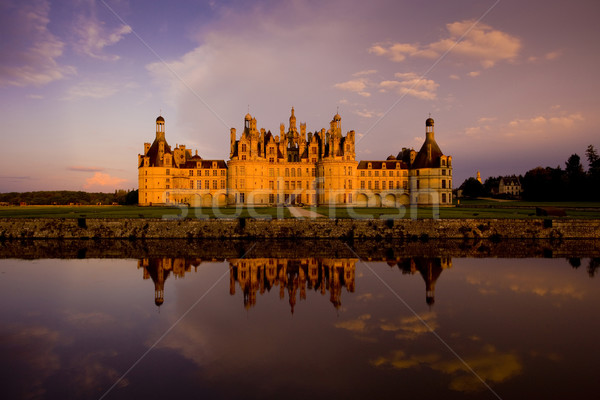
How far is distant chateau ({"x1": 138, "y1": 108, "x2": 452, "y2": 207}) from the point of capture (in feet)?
160

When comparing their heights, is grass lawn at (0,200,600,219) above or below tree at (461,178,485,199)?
below

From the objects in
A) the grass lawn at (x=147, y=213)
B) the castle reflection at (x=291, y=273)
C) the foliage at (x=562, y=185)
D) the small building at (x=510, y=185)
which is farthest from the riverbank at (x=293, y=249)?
the small building at (x=510, y=185)

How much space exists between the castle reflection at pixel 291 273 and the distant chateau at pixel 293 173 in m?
31.1

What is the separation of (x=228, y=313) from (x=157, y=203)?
140ft

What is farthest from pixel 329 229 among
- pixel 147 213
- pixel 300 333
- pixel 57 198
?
pixel 57 198

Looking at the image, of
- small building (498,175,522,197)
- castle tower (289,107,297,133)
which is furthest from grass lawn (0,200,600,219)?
small building (498,175,522,197)

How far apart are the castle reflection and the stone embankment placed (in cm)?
793

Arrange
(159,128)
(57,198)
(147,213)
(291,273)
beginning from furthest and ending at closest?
(57,198) → (159,128) → (147,213) → (291,273)

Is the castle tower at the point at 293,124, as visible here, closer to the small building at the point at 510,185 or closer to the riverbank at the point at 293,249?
the riverbank at the point at 293,249

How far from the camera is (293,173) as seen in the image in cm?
5112

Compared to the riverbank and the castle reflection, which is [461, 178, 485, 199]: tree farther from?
the castle reflection

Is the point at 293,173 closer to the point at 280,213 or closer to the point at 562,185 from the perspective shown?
the point at 280,213

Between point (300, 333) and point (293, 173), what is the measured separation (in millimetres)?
43086

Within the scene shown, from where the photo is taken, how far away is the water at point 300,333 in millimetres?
6363
